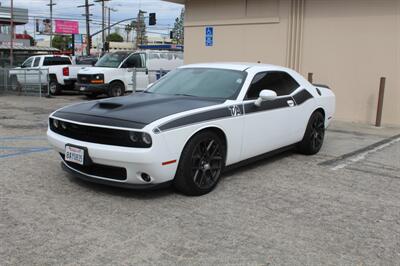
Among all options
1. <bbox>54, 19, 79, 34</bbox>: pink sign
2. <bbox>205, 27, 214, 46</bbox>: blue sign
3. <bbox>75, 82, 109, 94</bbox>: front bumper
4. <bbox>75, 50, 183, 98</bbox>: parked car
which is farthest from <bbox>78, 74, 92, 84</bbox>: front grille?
<bbox>54, 19, 79, 34</bbox>: pink sign

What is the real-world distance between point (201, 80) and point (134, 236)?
2784mm

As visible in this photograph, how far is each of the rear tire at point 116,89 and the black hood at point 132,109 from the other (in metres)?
11.6

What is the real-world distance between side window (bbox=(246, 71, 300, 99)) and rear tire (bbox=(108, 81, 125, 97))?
436 inches

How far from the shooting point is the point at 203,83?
6156 mm

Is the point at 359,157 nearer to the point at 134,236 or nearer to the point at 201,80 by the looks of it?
the point at 201,80

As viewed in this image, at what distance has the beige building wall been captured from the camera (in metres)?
11.5

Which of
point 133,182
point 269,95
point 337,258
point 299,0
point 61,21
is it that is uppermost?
point 61,21

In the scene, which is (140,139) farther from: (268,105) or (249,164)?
(249,164)

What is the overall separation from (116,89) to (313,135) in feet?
36.8

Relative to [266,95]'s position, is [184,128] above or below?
below

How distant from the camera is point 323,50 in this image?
498 inches

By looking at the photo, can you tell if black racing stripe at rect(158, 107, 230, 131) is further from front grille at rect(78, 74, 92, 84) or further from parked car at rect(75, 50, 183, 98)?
front grille at rect(78, 74, 92, 84)

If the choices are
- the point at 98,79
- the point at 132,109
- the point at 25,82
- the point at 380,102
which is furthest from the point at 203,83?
the point at 25,82

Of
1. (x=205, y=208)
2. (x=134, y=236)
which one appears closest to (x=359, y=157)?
(x=205, y=208)
